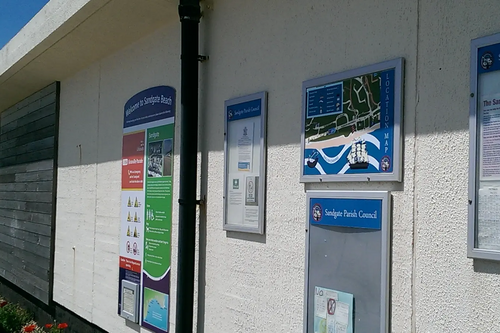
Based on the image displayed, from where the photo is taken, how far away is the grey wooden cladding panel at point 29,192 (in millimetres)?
8062

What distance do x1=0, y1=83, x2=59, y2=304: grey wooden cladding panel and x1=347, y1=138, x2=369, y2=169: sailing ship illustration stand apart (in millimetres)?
5784

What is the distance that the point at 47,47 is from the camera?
21.4ft

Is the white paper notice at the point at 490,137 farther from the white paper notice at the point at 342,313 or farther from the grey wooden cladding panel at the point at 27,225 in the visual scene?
the grey wooden cladding panel at the point at 27,225

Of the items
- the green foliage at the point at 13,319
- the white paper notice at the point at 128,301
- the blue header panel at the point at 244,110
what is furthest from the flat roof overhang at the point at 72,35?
the green foliage at the point at 13,319

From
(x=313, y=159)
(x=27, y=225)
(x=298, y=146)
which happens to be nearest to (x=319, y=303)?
(x=313, y=159)

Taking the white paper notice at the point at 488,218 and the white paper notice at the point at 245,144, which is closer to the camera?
the white paper notice at the point at 488,218

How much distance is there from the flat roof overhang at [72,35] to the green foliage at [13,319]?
336cm

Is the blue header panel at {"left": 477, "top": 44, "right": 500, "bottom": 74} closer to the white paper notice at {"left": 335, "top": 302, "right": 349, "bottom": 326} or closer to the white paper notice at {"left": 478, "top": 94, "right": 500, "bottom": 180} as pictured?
the white paper notice at {"left": 478, "top": 94, "right": 500, "bottom": 180}

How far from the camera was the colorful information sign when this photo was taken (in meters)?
4.94

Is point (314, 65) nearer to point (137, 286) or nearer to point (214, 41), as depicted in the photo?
point (214, 41)

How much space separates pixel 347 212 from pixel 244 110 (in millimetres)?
1242

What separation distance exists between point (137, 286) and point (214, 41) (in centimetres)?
238

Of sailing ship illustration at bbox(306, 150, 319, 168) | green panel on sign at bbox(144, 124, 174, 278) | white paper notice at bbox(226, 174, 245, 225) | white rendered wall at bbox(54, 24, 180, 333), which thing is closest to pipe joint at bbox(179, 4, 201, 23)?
white rendered wall at bbox(54, 24, 180, 333)

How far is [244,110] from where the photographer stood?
13.1 ft
